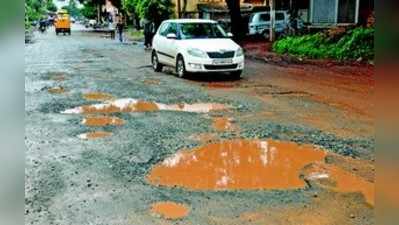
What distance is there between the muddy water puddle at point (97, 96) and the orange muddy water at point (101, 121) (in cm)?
207

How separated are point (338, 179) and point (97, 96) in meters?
7.30

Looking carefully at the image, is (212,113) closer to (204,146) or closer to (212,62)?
(204,146)

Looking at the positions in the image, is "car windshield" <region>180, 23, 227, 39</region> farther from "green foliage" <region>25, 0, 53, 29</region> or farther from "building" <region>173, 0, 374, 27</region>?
"building" <region>173, 0, 374, 27</region>

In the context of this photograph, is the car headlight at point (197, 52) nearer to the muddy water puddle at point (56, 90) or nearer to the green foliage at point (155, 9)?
the muddy water puddle at point (56, 90)

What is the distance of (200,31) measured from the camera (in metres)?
15.5

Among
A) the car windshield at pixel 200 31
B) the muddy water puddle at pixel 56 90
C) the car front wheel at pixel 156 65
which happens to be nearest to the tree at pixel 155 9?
the car front wheel at pixel 156 65

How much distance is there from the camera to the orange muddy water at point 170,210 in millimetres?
4651

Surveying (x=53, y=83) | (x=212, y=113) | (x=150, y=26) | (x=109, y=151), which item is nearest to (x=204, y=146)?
(x=109, y=151)

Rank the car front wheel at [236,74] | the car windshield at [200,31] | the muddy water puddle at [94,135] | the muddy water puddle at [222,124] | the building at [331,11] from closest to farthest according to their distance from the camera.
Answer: the muddy water puddle at [94,135] < the muddy water puddle at [222,124] < the car front wheel at [236,74] < the car windshield at [200,31] < the building at [331,11]

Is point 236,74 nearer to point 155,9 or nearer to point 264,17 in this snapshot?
point 264,17

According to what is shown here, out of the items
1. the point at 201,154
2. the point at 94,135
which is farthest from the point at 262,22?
the point at 201,154

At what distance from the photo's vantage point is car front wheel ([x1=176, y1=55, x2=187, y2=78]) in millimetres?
14798

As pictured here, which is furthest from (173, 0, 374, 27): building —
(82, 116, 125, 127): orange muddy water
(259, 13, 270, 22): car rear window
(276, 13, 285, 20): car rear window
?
(82, 116, 125, 127): orange muddy water
